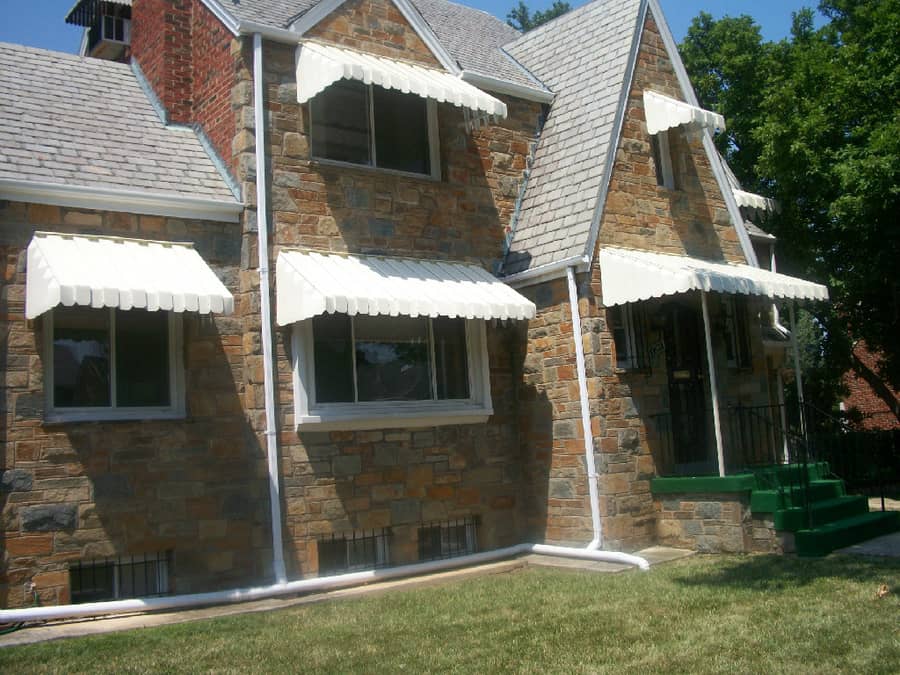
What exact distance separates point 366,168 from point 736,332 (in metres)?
6.30

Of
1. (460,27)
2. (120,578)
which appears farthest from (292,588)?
(460,27)

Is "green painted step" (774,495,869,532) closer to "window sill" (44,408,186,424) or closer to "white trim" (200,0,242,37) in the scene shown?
"window sill" (44,408,186,424)

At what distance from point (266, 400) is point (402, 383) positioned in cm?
193

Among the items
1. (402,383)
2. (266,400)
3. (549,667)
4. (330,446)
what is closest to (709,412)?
(402,383)

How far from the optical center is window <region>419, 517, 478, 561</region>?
11508 millimetres

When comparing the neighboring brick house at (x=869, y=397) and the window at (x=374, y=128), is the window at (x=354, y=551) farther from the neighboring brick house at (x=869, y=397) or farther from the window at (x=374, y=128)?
the neighboring brick house at (x=869, y=397)

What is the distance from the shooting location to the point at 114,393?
31.4 feet

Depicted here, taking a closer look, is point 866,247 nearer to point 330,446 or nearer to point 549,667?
point 330,446

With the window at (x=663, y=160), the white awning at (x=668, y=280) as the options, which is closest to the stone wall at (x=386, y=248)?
the white awning at (x=668, y=280)

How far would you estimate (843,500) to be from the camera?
11938 mm

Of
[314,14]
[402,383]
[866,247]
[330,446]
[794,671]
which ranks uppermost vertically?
[314,14]

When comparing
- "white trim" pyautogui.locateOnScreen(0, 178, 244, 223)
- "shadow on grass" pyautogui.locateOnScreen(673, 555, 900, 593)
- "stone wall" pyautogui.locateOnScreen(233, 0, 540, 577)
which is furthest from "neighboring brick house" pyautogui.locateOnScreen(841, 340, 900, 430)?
"white trim" pyautogui.locateOnScreen(0, 178, 244, 223)

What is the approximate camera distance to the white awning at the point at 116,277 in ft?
28.1

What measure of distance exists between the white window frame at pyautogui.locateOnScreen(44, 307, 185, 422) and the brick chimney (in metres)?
3.52
